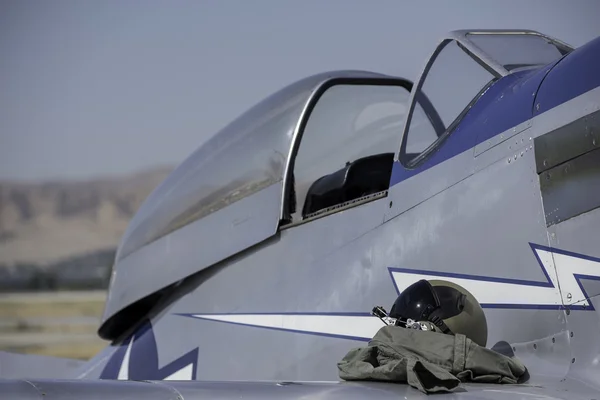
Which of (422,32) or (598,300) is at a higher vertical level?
(422,32)

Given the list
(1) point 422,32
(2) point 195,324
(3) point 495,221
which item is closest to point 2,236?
(1) point 422,32

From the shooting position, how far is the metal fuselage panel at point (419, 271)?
127 inches

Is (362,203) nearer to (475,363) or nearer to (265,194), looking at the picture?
(265,194)

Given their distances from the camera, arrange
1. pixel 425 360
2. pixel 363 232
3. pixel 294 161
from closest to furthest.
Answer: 1. pixel 425 360
2. pixel 363 232
3. pixel 294 161

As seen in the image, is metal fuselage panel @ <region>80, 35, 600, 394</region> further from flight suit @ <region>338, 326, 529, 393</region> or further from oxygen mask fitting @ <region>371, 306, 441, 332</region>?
oxygen mask fitting @ <region>371, 306, 441, 332</region>

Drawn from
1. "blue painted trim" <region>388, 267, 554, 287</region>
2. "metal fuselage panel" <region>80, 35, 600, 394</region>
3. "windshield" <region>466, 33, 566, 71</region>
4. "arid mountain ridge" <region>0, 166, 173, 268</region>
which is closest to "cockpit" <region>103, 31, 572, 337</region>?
"windshield" <region>466, 33, 566, 71</region>

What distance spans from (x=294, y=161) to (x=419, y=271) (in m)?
1.29

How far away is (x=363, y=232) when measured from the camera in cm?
412

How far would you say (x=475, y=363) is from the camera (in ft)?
9.82

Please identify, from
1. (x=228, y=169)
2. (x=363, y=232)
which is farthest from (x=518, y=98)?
(x=228, y=169)

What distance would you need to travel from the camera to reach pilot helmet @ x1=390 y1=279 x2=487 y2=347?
3150 millimetres

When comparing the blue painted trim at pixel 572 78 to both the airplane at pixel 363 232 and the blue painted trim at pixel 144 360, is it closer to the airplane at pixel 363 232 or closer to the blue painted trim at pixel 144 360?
the airplane at pixel 363 232

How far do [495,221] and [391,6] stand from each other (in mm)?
26891

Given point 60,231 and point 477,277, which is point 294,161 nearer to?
point 477,277
